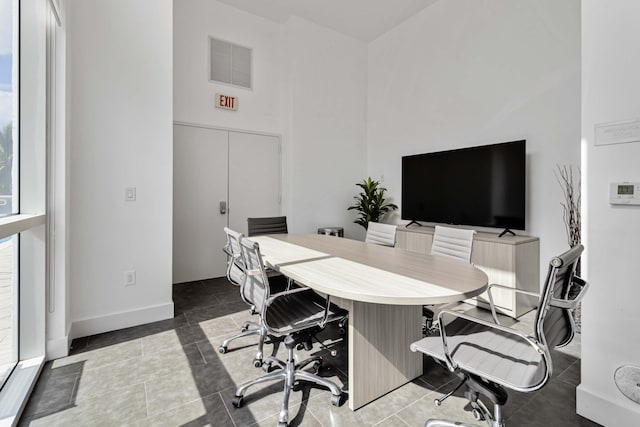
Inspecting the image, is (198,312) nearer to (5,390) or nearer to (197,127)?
(5,390)

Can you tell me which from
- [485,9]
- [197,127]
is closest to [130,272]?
[197,127]

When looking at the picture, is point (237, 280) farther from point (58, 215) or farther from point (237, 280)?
point (58, 215)

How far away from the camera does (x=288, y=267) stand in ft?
6.52

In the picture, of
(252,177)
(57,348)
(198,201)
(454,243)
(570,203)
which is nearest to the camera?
(57,348)

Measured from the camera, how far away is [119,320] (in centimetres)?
286

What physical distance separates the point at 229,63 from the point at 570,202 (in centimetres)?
476

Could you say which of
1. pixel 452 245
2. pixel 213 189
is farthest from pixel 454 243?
pixel 213 189

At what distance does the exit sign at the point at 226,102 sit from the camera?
14.7 feet

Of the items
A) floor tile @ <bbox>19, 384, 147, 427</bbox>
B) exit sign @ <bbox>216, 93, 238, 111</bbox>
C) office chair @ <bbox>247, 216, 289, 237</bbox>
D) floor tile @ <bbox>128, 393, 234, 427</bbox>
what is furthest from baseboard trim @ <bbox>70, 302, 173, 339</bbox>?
exit sign @ <bbox>216, 93, 238, 111</bbox>

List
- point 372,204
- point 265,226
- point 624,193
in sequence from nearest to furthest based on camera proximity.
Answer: point 624,193
point 265,226
point 372,204

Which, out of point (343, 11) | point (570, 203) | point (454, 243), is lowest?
point (454, 243)

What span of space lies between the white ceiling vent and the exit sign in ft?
0.78

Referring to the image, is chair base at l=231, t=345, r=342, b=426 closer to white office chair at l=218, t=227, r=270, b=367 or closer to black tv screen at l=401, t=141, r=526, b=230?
white office chair at l=218, t=227, r=270, b=367

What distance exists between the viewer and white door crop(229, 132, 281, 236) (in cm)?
466
